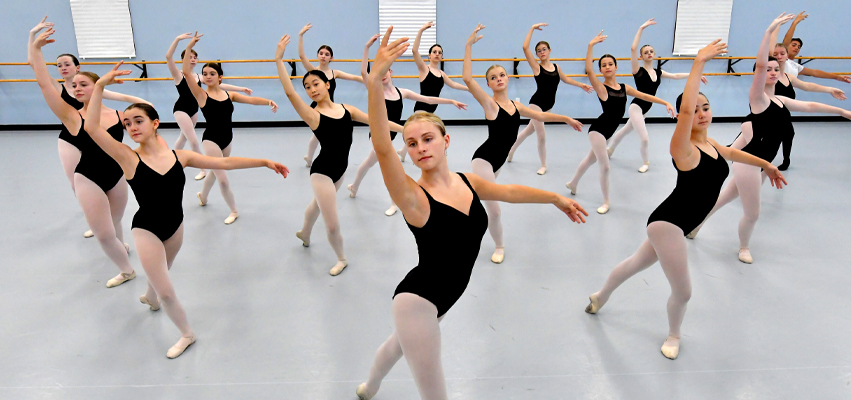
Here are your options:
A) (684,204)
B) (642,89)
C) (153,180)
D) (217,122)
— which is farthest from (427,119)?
(642,89)

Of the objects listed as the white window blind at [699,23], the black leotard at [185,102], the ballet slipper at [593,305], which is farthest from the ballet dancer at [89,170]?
the white window blind at [699,23]

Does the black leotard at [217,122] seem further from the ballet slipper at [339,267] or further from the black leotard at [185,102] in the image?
the ballet slipper at [339,267]

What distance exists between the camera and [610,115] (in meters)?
5.46

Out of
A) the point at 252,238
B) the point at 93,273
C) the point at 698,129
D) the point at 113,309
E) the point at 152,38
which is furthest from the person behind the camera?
the point at 152,38

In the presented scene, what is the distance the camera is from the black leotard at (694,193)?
8.93ft

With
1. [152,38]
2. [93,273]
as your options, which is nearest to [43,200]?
[93,273]

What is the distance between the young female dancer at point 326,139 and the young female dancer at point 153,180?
3.08 feet

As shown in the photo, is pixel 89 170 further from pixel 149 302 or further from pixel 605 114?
pixel 605 114

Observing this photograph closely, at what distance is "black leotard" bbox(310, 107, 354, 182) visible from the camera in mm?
3936

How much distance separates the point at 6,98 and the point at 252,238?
861 cm

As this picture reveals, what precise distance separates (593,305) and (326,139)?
2330 millimetres

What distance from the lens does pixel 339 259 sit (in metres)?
4.10

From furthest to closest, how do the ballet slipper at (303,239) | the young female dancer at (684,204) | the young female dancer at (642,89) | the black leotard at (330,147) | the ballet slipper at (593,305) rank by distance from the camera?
1. the young female dancer at (642,89)
2. the ballet slipper at (303,239)
3. the black leotard at (330,147)
4. the ballet slipper at (593,305)
5. the young female dancer at (684,204)

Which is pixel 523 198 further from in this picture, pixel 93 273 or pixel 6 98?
pixel 6 98
